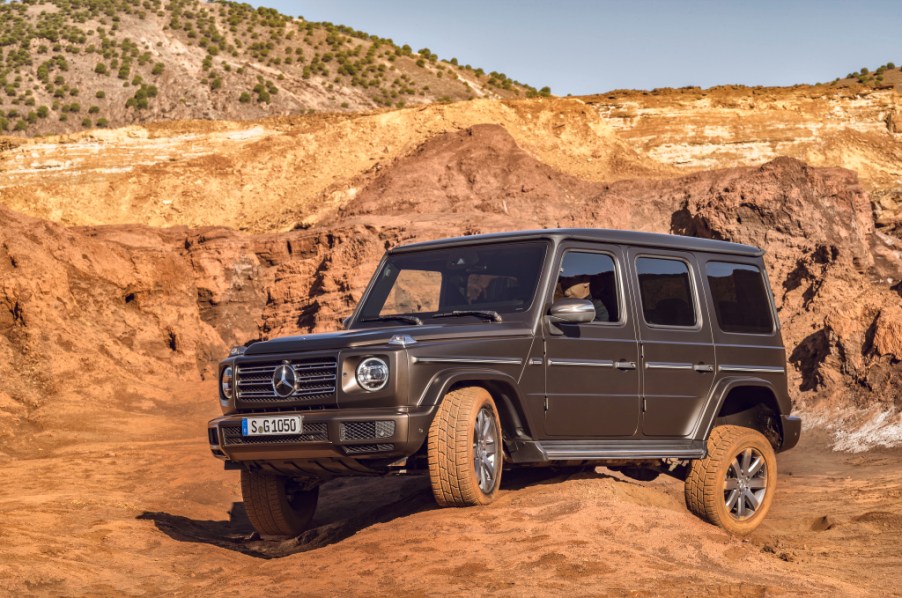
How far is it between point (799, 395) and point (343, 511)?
9.48m

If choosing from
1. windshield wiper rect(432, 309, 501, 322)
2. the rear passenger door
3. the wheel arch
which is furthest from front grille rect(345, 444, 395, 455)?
the wheel arch

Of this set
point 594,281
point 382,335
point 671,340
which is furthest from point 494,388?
point 671,340

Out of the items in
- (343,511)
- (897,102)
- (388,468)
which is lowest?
(343,511)

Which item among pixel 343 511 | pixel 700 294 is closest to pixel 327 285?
pixel 343 511

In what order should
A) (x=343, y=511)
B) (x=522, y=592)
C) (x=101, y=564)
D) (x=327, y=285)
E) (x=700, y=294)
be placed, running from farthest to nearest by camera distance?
(x=327, y=285), (x=343, y=511), (x=700, y=294), (x=101, y=564), (x=522, y=592)

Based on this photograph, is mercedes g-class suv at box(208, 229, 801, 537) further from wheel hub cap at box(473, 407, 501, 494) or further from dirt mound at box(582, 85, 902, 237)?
dirt mound at box(582, 85, 902, 237)

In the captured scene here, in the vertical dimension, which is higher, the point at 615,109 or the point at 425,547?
the point at 615,109

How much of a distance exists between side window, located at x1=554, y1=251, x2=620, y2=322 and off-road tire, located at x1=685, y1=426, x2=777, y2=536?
143 centimetres

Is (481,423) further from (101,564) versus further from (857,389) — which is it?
(857,389)

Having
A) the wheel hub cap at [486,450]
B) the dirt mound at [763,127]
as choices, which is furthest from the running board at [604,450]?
the dirt mound at [763,127]

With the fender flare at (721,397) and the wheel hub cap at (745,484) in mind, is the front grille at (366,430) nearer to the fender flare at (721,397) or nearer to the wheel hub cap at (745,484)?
the fender flare at (721,397)

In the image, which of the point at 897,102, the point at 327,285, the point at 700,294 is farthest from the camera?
the point at 897,102

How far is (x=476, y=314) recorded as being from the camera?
8.29 metres

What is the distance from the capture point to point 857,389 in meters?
16.6
